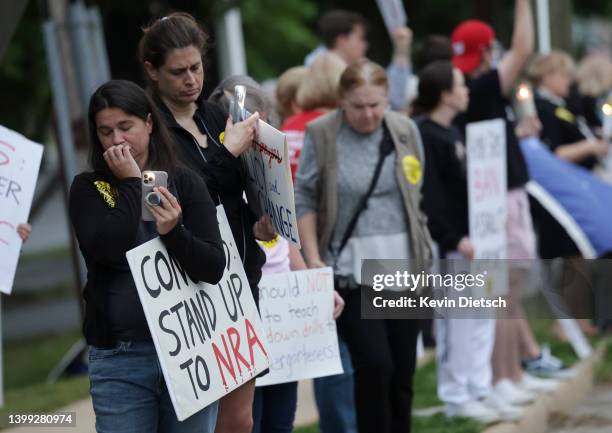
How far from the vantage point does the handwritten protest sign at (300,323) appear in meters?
5.46

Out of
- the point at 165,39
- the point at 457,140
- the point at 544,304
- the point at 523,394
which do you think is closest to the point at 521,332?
the point at 544,304

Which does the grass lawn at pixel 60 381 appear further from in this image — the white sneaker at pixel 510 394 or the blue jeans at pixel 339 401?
the blue jeans at pixel 339 401

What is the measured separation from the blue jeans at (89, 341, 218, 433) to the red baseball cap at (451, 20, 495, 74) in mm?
4480

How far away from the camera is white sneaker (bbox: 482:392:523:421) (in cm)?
725

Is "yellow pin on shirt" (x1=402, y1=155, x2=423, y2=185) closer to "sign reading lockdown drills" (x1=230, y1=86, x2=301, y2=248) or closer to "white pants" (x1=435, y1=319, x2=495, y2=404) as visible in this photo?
"sign reading lockdown drills" (x1=230, y1=86, x2=301, y2=248)

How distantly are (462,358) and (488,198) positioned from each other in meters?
0.95

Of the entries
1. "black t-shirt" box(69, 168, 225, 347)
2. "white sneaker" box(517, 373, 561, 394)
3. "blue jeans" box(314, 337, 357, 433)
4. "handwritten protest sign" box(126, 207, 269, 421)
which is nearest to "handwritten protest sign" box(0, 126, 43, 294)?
"handwritten protest sign" box(126, 207, 269, 421)

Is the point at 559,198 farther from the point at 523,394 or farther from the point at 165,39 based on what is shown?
the point at 165,39

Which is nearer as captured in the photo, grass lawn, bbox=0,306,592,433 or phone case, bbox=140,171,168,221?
phone case, bbox=140,171,168,221

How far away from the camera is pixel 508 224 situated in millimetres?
7914

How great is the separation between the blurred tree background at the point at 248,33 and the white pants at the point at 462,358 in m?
2.64

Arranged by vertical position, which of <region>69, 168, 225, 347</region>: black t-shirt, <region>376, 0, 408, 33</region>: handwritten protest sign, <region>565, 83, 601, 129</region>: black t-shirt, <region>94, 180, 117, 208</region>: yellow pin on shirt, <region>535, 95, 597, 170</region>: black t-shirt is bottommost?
<region>69, 168, 225, 347</region>: black t-shirt

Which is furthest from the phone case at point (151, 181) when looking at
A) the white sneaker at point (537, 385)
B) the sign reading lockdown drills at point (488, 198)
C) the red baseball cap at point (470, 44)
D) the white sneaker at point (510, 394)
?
the white sneaker at point (537, 385)

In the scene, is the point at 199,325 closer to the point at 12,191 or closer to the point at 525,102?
the point at 12,191
